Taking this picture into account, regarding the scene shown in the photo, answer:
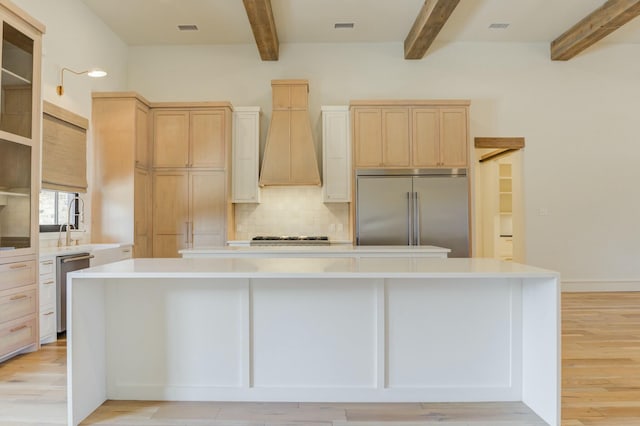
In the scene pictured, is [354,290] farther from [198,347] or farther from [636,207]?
[636,207]

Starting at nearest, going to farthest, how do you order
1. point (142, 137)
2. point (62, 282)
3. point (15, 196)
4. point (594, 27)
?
point (15, 196), point (62, 282), point (594, 27), point (142, 137)

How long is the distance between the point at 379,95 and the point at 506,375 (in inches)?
173

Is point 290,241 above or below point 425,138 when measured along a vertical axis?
below

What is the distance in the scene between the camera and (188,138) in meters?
5.35

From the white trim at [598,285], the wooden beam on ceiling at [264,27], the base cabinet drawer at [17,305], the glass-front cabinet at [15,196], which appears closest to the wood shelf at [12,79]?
the glass-front cabinet at [15,196]

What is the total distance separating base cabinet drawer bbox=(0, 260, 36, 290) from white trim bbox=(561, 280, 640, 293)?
20.9 feet

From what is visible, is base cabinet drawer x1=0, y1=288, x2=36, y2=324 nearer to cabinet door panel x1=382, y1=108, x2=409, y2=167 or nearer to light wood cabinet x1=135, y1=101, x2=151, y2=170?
light wood cabinet x1=135, y1=101, x2=151, y2=170

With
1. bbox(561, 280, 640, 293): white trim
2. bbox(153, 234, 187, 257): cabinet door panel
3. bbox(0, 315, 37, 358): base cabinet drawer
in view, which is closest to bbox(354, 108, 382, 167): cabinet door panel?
bbox(153, 234, 187, 257): cabinet door panel

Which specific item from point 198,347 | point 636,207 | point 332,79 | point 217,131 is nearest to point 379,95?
point 332,79

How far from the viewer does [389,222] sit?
522cm

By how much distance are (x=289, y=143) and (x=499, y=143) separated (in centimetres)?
300

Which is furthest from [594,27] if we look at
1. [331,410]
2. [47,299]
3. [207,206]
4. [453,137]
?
[47,299]

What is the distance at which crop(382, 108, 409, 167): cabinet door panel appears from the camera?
17.5 feet

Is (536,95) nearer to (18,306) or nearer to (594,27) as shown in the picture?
(594,27)
